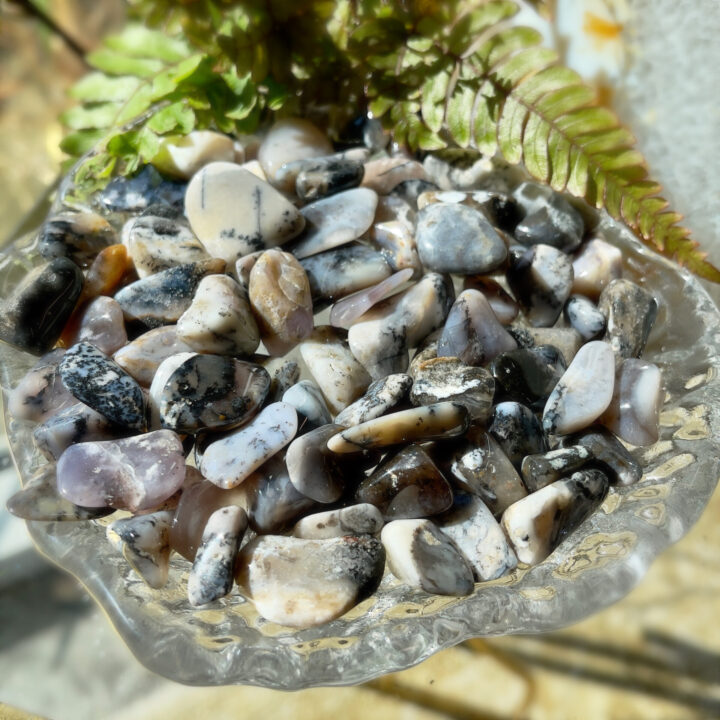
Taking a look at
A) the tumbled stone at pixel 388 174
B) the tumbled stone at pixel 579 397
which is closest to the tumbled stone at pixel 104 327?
the tumbled stone at pixel 388 174

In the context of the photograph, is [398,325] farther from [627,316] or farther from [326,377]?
[627,316]

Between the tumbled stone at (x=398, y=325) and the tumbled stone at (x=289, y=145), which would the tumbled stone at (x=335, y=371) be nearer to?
the tumbled stone at (x=398, y=325)

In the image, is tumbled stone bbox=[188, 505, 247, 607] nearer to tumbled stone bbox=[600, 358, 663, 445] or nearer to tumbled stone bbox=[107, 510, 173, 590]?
tumbled stone bbox=[107, 510, 173, 590]

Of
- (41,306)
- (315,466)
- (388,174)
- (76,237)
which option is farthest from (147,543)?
(388,174)

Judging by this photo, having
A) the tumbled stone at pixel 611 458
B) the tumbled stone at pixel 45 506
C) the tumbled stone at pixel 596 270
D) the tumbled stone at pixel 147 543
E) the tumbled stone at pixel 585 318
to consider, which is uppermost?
the tumbled stone at pixel 596 270

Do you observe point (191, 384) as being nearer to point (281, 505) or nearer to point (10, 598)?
point (281, 505)
